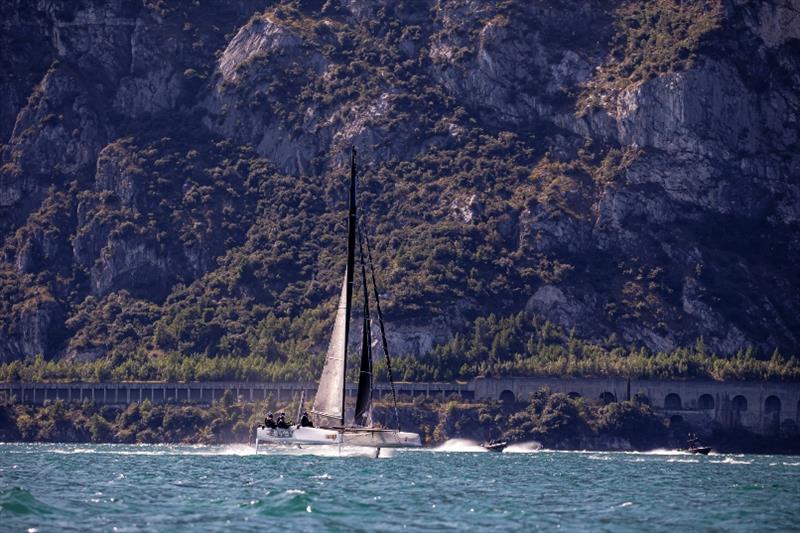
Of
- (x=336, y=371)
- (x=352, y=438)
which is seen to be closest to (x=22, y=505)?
(x=336, y=371)

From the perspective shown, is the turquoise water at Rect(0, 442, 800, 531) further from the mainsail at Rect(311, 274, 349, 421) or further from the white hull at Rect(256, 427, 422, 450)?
the mainsail at Rect(311, 274, 349, 421)

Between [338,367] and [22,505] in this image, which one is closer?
[22,505]

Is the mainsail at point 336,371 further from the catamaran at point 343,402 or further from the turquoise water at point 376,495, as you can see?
the turquoise water at point 376,495

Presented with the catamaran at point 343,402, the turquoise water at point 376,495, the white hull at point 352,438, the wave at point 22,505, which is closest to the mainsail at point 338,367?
the catamaran at point 343,402

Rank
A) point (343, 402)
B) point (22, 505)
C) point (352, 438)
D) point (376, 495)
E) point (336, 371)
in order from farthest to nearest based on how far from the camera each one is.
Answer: point (343, 402) < point (352, 438) < point (336, 371) < point (376, 495) < point (22, 505)

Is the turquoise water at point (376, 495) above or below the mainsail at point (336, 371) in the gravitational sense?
below

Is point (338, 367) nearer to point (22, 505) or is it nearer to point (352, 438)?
point (352, 438)

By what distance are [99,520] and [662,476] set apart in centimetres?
6073

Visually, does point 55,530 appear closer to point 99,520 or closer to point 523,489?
point 99,520

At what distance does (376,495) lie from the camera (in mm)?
112750

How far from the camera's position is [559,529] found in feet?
310

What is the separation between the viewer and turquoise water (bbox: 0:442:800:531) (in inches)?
3802

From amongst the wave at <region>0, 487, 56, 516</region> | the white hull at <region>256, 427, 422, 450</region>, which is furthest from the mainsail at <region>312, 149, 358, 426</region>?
the wave at <region>0, 487, 56, 516</region>

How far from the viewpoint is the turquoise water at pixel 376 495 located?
96.6 m
